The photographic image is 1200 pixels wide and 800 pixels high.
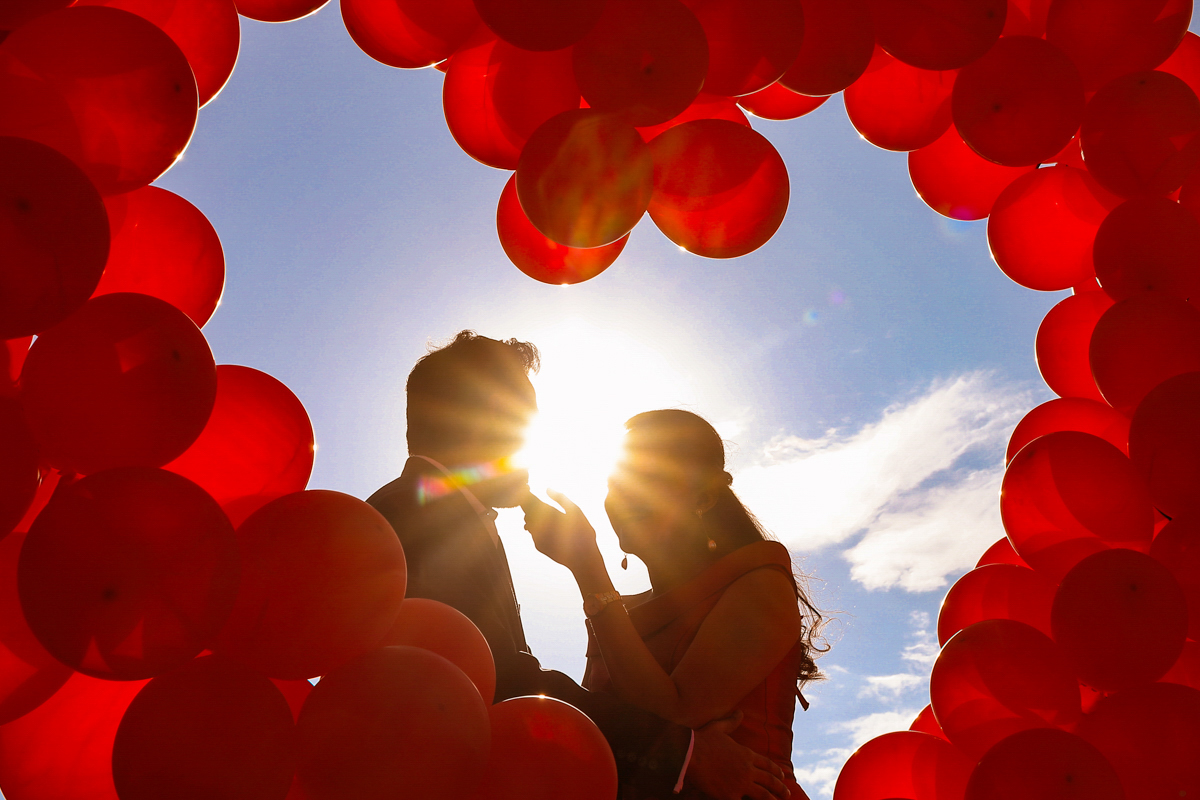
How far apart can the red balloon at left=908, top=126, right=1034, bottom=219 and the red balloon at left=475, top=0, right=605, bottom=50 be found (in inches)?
53.9

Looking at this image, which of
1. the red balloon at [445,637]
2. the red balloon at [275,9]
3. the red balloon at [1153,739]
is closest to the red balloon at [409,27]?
the red balloon at [275,9]

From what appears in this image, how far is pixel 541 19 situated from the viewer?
68.8 inches

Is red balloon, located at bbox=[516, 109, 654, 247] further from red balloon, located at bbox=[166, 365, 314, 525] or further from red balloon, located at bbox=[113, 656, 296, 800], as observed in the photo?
red balloon, located at bbox=[113, 656, 296, 800]

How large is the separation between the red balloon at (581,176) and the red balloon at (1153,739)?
158cm

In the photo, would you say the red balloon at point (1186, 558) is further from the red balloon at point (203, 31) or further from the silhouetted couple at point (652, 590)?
the red balloon at point (203, 31)

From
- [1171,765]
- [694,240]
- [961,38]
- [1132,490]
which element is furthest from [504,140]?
[1171,765]

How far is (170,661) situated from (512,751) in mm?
591

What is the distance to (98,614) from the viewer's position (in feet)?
3.84

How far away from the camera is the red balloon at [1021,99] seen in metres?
2.22

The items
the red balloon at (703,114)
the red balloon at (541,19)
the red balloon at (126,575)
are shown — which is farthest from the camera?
the red balloon at (703,114)

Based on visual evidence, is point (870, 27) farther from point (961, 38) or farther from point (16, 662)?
point (16, 662)

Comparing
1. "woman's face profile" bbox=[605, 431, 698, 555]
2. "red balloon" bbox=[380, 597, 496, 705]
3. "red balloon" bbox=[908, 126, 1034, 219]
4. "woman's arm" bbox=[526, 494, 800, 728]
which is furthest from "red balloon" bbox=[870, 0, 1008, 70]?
"red balloon" bbox=[380, 597, 496, 705]

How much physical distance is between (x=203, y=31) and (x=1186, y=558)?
8.54ft

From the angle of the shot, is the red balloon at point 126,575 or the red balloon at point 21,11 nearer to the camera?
the red balloon at point 126,575
